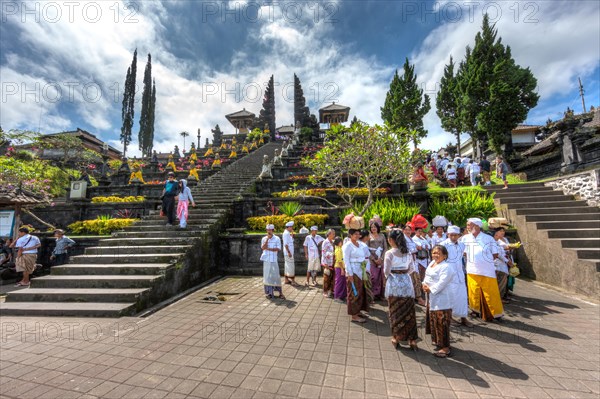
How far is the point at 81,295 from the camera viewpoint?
544cm

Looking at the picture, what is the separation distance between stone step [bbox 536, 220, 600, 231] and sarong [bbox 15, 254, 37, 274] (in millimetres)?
15503

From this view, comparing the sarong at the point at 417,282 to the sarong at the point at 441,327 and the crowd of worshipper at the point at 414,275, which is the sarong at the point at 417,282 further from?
the sarong at the point at 441,327

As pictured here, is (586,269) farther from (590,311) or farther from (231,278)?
(231,278)

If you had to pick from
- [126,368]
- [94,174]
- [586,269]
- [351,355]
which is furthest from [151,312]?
[94,174]

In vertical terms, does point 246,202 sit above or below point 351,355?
above

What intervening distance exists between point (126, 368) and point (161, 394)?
87cm

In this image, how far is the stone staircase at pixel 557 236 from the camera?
6.09 metres

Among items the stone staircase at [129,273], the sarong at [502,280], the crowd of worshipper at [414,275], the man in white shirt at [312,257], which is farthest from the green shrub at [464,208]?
the stone staircase at [129,273]

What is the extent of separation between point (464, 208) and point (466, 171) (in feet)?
22.5

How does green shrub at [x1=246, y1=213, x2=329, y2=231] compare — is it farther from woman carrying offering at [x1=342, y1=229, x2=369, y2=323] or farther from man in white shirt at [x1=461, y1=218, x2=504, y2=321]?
man in white shirt at [x1=461, y1=218, x2=504, y2=321]

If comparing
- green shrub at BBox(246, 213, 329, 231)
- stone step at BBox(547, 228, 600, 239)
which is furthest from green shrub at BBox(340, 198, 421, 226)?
stone step at BBox(547, 228, 600, 239)

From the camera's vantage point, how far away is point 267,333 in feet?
13.5

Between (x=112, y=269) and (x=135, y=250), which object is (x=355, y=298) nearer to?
(x=112, y=269)

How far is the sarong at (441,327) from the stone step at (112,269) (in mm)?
5737
